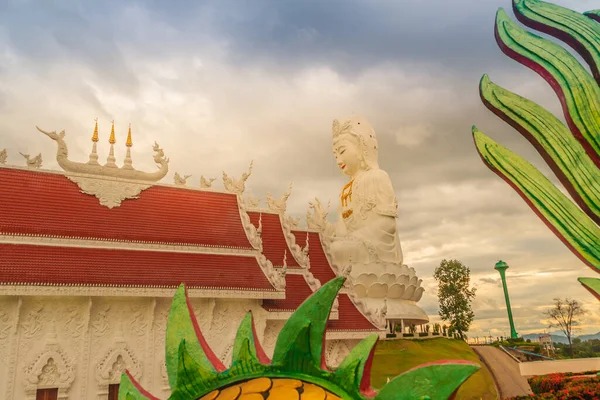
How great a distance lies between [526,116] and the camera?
15.1ft

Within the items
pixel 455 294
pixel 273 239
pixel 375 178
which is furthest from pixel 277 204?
pixel 455 294

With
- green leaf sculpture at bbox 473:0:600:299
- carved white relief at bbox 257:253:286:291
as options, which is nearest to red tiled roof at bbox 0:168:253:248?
carved white relief at bbox 257:253:286:291

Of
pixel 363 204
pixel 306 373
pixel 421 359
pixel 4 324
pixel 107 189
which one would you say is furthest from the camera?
pixel 363 204

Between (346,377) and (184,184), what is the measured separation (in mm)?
13079

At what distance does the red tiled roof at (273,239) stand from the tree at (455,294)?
2080 cm

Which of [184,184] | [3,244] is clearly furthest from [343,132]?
[3,244]

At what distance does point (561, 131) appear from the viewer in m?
4.44

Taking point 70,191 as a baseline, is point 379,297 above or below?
below

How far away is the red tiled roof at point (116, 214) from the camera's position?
1222 centimetres

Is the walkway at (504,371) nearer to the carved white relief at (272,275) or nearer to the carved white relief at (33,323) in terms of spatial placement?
the carved white relief at (272,275)

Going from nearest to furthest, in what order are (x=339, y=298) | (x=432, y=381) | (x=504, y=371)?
(x=432, y=381)
(x=339, y=298)
(x=504, y=371)

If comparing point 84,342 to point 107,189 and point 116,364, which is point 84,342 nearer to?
point 116,364

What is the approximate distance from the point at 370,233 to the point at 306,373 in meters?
21.4

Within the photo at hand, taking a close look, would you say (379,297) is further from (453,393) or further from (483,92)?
(453,393)
